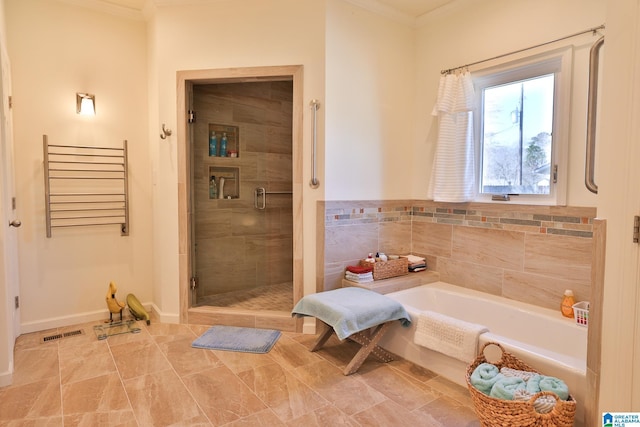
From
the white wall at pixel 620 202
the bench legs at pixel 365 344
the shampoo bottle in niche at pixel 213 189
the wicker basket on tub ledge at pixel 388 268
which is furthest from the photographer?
the shampoo bottle in niche at pixel 213 189

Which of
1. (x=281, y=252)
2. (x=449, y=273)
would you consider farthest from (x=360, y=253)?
(x=281, y=252)

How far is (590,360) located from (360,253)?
69.7 inches

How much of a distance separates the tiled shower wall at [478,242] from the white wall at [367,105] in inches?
7.7

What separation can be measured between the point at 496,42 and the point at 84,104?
317cm

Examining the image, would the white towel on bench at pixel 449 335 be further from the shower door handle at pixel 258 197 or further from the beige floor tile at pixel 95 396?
A: the shower door handle at pixel 258 197

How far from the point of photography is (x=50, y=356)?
2.40m

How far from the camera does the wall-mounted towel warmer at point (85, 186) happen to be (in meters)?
2.83

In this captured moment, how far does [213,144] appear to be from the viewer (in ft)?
12.0

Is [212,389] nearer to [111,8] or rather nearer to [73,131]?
[73,131]

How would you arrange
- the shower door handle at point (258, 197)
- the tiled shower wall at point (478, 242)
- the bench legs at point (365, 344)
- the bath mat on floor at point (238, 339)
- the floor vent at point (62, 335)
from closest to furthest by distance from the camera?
the bench legs at point (365, 344) < the tiled shower wall at point (478, 242) < the bath mat on floor at point (238, 339) < the floor vent at point (62, 335) < the shower door handle at point (258, 197)

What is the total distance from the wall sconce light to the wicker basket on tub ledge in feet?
8.13

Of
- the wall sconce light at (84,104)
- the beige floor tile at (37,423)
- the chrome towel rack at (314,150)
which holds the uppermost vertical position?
the wall sconce light at (84,104)

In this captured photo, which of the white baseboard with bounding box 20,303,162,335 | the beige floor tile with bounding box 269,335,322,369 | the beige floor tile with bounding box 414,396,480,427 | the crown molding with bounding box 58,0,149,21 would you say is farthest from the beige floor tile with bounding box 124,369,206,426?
the crown molding with bounding box 58,0,149,21

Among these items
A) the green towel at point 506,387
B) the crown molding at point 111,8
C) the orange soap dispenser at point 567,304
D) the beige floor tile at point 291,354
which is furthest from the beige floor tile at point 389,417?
the crown molding at point 111,8
